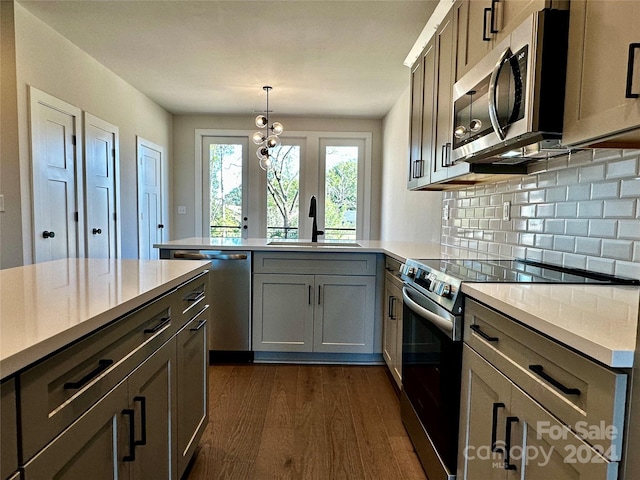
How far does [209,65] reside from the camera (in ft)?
12.3

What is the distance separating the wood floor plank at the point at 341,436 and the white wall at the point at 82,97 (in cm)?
239

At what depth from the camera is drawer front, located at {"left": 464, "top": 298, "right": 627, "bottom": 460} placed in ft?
2.25

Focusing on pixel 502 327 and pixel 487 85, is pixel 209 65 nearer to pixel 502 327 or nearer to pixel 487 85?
pixel 487 85

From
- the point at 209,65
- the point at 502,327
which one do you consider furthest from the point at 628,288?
the point at 209,65

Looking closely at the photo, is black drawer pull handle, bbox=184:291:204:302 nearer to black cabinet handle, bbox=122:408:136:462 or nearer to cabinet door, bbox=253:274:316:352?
black cabinet handle, bbox=122:408:136:462

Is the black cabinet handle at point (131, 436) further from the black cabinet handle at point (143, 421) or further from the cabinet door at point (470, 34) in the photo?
the cabinet door at point (470, 34)

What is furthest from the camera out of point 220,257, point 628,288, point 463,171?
point 220,257

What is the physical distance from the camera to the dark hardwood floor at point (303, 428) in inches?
68.1

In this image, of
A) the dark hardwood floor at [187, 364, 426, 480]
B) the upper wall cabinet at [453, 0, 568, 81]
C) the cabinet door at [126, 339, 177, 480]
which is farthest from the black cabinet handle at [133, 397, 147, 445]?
the upper wall cabinet at [453, 0, 568, 81]

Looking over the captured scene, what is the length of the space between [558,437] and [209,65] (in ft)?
12.9

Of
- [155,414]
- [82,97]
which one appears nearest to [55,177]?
[82,97]

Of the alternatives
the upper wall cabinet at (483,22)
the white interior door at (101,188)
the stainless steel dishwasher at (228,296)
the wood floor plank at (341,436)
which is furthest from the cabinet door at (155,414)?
the white interior door at (101,188)

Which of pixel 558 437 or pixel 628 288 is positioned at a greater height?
pixel 628 288

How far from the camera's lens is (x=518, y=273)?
5.01ft
